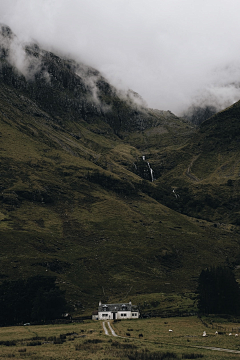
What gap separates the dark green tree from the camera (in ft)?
376

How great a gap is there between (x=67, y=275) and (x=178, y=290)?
57951 mm

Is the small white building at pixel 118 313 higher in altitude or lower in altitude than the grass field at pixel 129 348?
lower

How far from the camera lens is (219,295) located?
11706 centimetres

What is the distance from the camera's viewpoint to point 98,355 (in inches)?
1827

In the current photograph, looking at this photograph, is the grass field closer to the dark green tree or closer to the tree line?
the dark green tree

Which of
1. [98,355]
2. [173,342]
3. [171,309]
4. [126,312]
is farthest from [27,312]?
[98,355]

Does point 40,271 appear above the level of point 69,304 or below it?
above

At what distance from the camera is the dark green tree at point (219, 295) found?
115 meters

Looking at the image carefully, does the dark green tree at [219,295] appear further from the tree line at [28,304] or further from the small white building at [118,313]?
the tree line at [28,304]

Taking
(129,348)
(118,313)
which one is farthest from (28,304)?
(129,348)

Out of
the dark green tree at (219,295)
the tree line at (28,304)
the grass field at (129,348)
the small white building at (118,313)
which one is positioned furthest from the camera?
the small white building at (118,313)

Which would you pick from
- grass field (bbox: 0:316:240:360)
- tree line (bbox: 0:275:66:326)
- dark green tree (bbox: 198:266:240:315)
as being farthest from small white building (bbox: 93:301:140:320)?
grass field (bbox: 0:316:240:360)

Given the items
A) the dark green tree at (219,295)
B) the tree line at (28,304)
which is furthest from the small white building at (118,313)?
the dark green tree at (219,295)

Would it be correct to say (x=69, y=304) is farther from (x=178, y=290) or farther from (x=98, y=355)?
(x=98, y=355)
